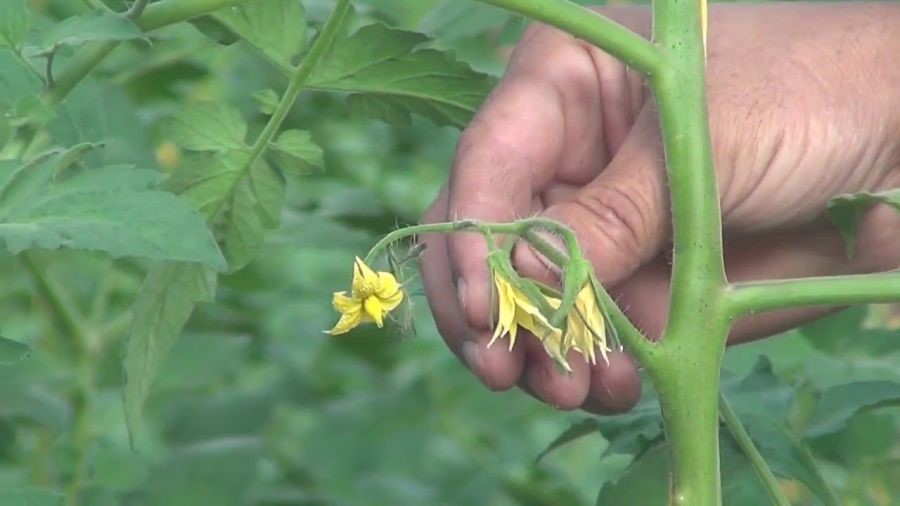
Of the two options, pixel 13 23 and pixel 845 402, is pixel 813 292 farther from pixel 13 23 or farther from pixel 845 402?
pixel 13 23

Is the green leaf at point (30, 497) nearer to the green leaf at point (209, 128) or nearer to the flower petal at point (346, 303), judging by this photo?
the flower petal at point (346, 303)

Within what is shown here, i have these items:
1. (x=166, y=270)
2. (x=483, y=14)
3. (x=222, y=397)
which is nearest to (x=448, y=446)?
(x=222, y=397)

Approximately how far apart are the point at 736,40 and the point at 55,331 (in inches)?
46.4

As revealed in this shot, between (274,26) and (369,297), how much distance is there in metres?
0.43

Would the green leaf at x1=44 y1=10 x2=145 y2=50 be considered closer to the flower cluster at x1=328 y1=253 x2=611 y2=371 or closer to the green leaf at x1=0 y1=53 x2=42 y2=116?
the green leaf at x1=0 y1=53 x2=42 y2=116

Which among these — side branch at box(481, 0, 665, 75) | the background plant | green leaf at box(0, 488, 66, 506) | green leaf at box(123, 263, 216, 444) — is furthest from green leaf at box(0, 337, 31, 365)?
side branch at box(481, 0, 665, 75)

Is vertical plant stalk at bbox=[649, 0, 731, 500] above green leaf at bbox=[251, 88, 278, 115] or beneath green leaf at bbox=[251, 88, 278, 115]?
above

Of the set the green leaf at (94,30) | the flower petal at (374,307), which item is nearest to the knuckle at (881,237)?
the flower petal at (374,307)

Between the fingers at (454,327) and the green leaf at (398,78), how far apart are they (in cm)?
13

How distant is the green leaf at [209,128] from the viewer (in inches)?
58.4

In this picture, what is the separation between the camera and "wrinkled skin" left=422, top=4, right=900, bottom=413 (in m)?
1.45

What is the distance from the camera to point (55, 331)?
238 cm

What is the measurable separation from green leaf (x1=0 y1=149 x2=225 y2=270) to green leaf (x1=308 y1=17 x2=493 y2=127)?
290mm

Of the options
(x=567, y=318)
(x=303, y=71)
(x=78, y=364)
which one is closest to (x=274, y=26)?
(x=303, y=71)
